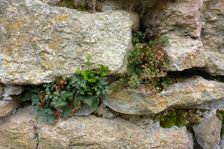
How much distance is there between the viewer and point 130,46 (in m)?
3.47

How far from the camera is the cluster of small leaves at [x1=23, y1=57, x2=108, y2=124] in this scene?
3.36 meters

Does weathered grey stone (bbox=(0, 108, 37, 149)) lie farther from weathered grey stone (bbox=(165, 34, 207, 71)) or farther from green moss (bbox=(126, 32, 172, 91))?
weathered grey stone (bbox=(165, 34, 207, 71))

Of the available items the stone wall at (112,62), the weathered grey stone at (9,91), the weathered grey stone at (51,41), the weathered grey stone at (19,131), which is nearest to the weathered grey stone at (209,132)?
the stone wall at (112,62)

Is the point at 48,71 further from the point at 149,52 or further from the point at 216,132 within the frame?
the point at 216,132

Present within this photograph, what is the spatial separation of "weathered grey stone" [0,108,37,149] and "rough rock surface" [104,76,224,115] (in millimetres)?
905

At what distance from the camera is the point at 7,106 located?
354 centimetres

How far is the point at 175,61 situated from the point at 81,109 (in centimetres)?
118

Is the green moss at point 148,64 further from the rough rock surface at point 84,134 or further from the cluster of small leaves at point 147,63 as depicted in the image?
the rough rock surface at point 84,134

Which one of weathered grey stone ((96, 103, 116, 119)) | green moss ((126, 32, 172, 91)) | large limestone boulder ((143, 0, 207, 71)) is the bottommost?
weathered grey stone ((96, 103, 116, 119))

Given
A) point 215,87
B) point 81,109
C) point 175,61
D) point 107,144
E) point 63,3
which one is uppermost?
point 63,3

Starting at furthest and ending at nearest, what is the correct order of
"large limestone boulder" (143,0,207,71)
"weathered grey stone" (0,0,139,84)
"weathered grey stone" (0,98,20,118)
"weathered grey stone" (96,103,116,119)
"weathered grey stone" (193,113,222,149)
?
"weathered grey stone" (193,113,222,149) < "weathered grey stone" (96,103,116,119) < "weathered grey stone" (0,98,20,118) < "large limestone boulder" (143,0,207,71) < "weathered grey stone" (0,0,139,84)

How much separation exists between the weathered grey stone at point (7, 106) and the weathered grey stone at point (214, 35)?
226cm

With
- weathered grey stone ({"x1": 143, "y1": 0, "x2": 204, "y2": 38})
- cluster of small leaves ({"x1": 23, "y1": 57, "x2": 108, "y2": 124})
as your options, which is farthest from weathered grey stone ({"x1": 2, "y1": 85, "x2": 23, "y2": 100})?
weathered grey stone ({"x1": 143, "y1": 0, "x2": 204, "y2": 38})

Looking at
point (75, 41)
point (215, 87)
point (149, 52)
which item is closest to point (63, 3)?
point (75, 41)
